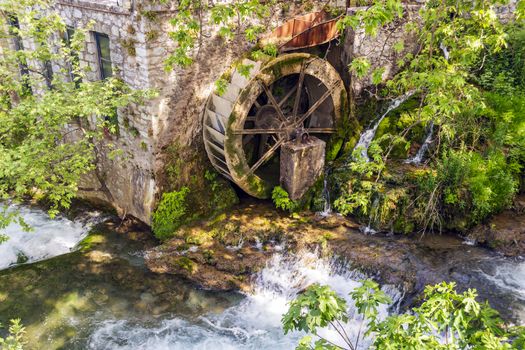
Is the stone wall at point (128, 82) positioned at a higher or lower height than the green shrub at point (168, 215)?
higher

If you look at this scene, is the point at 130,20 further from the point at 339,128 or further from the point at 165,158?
the point at 339,128

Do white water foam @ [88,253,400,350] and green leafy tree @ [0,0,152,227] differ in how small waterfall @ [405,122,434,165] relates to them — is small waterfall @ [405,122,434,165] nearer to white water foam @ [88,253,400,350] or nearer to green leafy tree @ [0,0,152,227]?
white water foam @ [88,253,400,350]

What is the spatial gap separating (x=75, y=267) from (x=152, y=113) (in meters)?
2.47

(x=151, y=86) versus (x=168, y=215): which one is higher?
(x=151, y=86)

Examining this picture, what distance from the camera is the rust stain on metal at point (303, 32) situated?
7.31 m

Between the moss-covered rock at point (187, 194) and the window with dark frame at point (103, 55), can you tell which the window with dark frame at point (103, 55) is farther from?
the moss-covered rock at point (187, 194)

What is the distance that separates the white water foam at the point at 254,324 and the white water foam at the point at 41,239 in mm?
2277

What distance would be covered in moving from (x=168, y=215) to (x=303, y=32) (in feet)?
12.2

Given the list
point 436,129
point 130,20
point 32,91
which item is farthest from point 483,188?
point 32,91

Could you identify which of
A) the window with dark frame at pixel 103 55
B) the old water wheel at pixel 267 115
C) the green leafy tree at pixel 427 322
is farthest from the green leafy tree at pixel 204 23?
the green leafy tree at pixel 427 322

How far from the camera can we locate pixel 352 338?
5.41 m

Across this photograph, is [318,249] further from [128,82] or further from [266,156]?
[128,82]

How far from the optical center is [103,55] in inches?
271

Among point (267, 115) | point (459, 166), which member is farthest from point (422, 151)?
point (267, 115)
